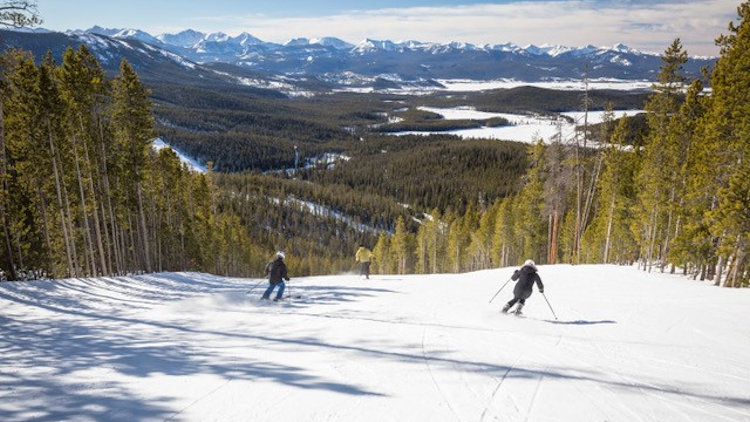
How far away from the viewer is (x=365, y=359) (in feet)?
25.5

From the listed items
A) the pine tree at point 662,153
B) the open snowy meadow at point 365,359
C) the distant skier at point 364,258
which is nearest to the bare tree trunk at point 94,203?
the open snowy meadow at point 365,359

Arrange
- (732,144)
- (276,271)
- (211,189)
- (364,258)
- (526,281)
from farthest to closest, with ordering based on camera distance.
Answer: (211,189)
(364,258)
(732,144)
(276,271)
(526,281)

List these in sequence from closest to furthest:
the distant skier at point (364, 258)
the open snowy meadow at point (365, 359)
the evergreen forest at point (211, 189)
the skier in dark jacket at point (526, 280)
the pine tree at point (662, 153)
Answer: the open snowy meadow at point (365, 359), the skier in dark jacket at point (526, 280), the evergreen forest at point (211, 189), the distant skier at point (364, 258), the pine tree at point (662, 153)

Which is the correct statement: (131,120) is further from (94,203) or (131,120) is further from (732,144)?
(732,144)

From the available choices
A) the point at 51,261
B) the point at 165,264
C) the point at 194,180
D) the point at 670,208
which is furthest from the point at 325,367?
the point at 194,180

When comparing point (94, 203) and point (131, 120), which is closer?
point (94, 203)

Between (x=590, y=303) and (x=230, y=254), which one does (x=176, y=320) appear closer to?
(x=590, y=303)

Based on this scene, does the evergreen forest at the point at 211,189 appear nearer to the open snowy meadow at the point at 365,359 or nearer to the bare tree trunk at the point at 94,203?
the bare tree trunk at the point at 94,203

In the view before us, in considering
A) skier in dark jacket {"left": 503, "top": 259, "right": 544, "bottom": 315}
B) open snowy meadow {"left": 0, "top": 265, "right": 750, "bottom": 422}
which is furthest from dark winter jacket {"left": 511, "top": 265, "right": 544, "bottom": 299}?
open snowy meadow {"left": 0, "top": 265, "right": 750, "bottom": 422}

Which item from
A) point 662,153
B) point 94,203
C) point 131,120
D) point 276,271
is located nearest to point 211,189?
point 131,120

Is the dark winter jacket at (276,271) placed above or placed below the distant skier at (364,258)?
above

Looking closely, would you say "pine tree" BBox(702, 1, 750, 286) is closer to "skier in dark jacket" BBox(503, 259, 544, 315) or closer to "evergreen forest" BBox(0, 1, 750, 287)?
"evergreen forest" BBox(0, 1, 750, 287)

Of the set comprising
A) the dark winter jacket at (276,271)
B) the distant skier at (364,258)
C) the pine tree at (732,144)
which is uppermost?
the pine tree at (732,144)

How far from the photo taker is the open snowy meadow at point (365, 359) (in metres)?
5.86
